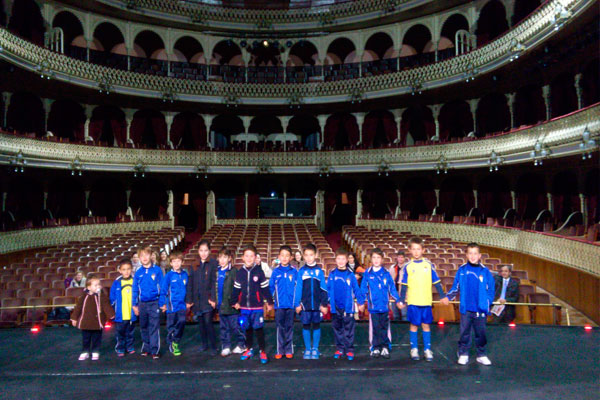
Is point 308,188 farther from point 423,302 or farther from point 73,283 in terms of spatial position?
point 423,302

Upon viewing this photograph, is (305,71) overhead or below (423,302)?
overhead

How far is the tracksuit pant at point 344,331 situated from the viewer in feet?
17.7

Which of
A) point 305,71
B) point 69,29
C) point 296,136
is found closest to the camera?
point 69,29

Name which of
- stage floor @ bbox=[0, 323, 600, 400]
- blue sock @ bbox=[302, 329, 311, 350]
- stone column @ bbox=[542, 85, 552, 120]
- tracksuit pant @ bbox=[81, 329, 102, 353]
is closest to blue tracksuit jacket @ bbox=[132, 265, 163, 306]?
tracksuit pant @ bbox=[81, 329, 102, 353]

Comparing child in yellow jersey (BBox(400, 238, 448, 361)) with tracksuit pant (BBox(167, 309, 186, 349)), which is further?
tracksuit pant (BBox(167, 309, 186, 349))

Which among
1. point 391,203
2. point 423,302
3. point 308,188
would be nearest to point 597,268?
point 423,302

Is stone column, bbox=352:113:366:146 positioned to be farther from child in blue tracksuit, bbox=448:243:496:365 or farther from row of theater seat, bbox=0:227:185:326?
child in blue tracksuit, bbox=448:243:496:365

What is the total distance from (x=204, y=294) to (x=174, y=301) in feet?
1.35

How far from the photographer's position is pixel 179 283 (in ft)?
18.9

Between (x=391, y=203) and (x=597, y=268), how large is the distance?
44.2 feet

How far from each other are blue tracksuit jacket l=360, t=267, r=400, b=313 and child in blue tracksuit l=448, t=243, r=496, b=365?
2.56 ft

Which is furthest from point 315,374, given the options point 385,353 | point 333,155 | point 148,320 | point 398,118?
point 398,118

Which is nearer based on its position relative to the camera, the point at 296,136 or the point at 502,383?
the point at 502,383

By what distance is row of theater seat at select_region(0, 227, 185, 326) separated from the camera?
780 cm
